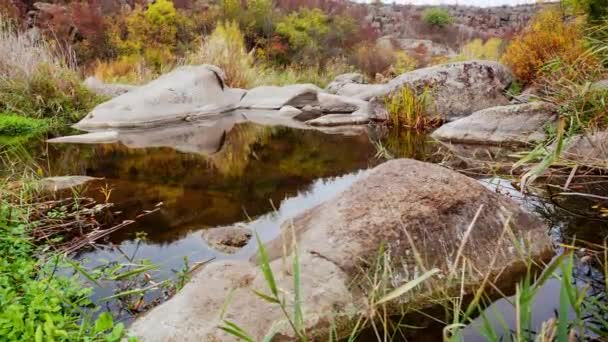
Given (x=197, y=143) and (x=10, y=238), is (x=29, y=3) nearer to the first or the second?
(x=197, y=143)

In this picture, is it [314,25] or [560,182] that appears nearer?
[560,182]

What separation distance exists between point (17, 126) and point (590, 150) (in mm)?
6429

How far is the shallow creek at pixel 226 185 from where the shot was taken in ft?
7.43

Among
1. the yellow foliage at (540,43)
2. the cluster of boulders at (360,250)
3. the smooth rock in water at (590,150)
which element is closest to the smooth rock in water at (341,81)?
the yellow foliage at (540,43)

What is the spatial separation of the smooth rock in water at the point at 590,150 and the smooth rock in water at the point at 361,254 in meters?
0.37

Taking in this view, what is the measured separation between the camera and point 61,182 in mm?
3303

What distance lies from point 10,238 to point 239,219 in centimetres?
119

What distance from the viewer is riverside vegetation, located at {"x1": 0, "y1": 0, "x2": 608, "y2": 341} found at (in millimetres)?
1298

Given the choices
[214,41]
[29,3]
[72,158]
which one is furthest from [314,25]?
[72,158]

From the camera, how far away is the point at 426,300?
1.75 m

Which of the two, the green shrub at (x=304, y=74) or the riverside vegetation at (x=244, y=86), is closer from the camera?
the riverside vegetation at (x=244, y=86)

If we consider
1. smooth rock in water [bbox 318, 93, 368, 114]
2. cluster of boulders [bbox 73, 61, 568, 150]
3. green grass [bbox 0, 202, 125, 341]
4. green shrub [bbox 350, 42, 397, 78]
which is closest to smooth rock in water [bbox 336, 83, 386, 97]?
smooth rock in water [bbox 318, 93, 368, 114]

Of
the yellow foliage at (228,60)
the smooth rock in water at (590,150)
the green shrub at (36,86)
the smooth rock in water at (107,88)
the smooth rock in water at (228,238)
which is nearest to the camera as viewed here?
the smooth rock in water at (590,150)

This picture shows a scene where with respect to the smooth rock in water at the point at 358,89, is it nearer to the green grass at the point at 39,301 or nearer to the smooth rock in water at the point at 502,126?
the smooth rock in water at the point at 502,126
